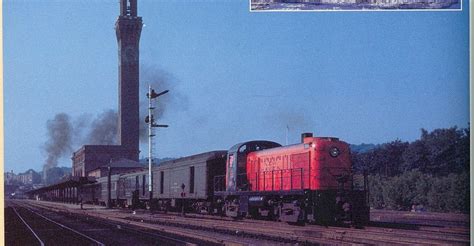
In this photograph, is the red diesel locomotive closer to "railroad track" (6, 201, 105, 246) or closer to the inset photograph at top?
the inset photograph at top

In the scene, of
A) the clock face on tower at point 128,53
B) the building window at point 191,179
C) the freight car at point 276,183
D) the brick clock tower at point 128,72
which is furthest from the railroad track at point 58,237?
the building window at point 191,179

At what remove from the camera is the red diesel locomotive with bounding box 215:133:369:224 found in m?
9.55

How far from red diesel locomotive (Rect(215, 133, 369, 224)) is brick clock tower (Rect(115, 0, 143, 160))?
2340 millimetres

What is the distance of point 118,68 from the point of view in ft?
33.8

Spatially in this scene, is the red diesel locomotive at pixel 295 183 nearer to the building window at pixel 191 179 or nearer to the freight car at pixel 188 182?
the freight car at pixel 188 182

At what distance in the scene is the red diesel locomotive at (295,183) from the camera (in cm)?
955

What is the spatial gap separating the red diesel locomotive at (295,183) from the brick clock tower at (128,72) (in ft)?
7.68

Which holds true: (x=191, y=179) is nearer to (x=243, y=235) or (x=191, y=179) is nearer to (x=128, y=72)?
(x=128, y=72)

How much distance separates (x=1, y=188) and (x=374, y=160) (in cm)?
941

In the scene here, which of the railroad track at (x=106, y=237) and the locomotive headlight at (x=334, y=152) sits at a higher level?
the locomotive headlight at (x=334, y=152)

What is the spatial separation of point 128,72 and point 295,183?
3.43 m

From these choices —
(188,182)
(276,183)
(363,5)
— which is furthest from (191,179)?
(363,5)

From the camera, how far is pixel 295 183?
10.5 meters

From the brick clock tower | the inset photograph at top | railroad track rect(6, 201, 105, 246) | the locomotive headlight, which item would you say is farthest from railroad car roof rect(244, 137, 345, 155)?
railroad track rect(6, 201, 105, 246)
